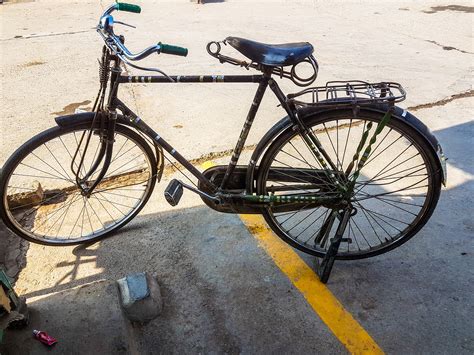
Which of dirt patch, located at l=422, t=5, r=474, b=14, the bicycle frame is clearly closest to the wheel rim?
the bicycle frame

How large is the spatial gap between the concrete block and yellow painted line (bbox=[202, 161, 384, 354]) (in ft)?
2.79

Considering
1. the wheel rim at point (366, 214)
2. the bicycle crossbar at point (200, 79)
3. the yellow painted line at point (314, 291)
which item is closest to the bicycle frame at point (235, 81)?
the bicycle crossbar at point (200, 79)

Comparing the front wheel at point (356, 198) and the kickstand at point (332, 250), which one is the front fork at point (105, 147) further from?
the kickstand at point (332, 250)

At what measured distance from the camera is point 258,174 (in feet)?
8.04

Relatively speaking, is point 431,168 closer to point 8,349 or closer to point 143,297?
point 143,297

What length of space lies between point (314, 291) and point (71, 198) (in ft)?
6.76

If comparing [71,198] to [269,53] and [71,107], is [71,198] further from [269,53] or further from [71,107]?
[269,53]

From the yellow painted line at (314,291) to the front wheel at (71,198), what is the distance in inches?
35.3

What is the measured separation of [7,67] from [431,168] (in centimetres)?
571

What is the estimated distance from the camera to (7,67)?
567 cm

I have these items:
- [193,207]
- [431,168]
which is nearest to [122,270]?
[193,207]

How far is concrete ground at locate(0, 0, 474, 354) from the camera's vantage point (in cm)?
225

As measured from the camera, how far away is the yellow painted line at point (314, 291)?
2197 millimetres

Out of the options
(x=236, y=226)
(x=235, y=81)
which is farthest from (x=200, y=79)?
(x=236, y=226)
